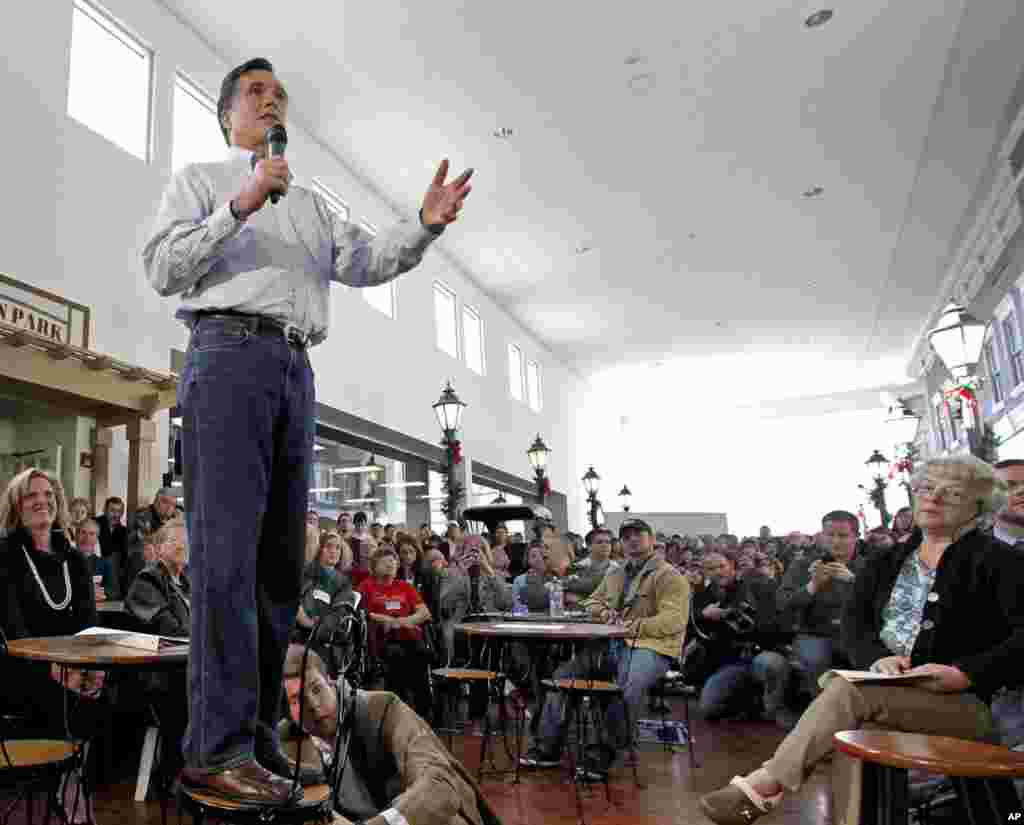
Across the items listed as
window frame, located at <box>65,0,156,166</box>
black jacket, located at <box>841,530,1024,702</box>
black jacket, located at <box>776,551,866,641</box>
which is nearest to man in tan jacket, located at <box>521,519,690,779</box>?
black jacket, located at <box>776,551,866,641</box>

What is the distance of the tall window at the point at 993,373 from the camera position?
38.4ft

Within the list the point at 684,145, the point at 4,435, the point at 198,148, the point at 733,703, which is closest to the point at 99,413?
the point at 4,435

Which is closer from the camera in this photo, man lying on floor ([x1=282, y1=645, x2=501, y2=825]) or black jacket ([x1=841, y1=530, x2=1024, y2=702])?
man lying on floor ([x1=282, y1=645, x2=501, y2=825])

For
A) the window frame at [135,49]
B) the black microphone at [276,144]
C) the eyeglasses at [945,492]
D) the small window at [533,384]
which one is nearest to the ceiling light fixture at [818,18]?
the window frame at [135,49]

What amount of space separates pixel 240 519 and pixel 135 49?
279 inches

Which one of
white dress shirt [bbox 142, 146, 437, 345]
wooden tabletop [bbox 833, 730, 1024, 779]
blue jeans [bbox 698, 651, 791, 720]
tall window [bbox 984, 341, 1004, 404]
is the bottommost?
blue jeans [bbox 698, 651, 791, 720]

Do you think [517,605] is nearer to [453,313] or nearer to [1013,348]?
[453,313]

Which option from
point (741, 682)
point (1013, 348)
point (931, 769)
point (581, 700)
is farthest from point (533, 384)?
point (931, 769)

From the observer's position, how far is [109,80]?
6.71 m

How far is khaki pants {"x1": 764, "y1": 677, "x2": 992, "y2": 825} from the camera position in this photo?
222 cm

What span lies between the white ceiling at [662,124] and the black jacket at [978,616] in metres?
6.81

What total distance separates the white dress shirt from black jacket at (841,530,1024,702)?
1809mm

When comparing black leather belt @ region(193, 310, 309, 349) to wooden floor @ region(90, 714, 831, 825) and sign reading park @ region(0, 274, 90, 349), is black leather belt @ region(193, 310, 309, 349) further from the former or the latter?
sign reading park @ region(0, 274, 90, 349)

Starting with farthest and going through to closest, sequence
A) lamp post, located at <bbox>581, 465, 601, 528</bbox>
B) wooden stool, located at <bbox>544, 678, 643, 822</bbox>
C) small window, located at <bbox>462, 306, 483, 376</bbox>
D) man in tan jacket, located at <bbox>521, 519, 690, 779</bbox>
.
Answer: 1. lamp post, located at <bbox>581, 465, 601, 528</bbox>
2. small window, located at <bbox>462, 306, 483, 376</bbox>
3. man in tan jacket, located at <bbox>521, 519, 690, 779</bbox>
4. wooden stool, located at <bbox>544, 678, 643, 822</bbox>
